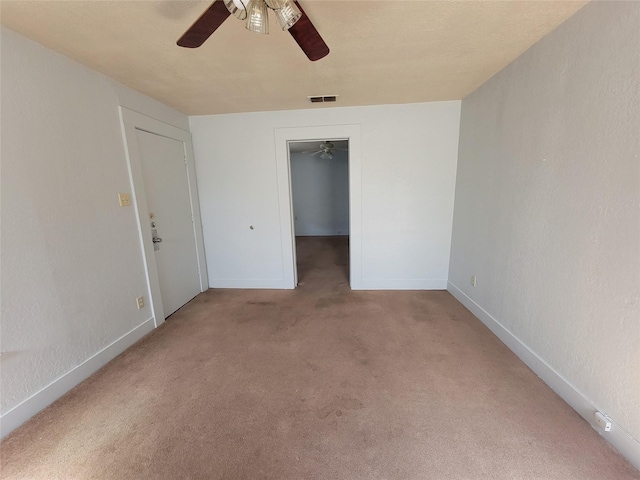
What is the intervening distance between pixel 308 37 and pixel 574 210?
1.82 metres

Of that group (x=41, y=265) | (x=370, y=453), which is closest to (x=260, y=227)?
(x=41, y=265)

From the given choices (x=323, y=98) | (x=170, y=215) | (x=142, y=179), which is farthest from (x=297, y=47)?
(x=170, y=215)

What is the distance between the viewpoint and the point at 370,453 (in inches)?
52.3

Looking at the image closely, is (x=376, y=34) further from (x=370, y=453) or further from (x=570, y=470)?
(x=570, y=470)

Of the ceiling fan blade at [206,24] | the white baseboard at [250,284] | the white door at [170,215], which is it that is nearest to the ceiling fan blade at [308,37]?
the ceiling fan blade at [206,24]

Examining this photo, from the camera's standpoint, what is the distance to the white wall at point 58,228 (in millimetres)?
1504

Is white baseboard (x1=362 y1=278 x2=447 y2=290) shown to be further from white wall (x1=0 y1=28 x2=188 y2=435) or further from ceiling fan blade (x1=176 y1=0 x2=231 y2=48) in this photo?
ceiling fan blade (x1=176 y1=0 x2=231 y2=48)

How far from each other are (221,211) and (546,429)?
3584 millimetres

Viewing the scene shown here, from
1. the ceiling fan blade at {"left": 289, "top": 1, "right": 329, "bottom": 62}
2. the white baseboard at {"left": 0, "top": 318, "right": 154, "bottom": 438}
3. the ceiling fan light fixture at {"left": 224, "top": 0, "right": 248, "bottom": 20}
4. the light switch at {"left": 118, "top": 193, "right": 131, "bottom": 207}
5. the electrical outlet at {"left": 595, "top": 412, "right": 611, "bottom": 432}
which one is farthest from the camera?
the light switch at {"left": 118, "top": 193, "right": 131, "bottom": 207}

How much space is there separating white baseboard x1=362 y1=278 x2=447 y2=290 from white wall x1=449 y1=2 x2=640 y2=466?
989mm

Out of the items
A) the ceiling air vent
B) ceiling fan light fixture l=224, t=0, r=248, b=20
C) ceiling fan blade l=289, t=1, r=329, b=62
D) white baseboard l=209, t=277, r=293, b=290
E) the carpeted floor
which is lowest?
the carpeted floor

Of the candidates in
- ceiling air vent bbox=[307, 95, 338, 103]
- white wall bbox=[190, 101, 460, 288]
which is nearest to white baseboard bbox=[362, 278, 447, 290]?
white wall bbox=[190, 101, 460, 288]

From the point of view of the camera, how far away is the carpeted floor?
4.17 feet

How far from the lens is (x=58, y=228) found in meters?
1.75
